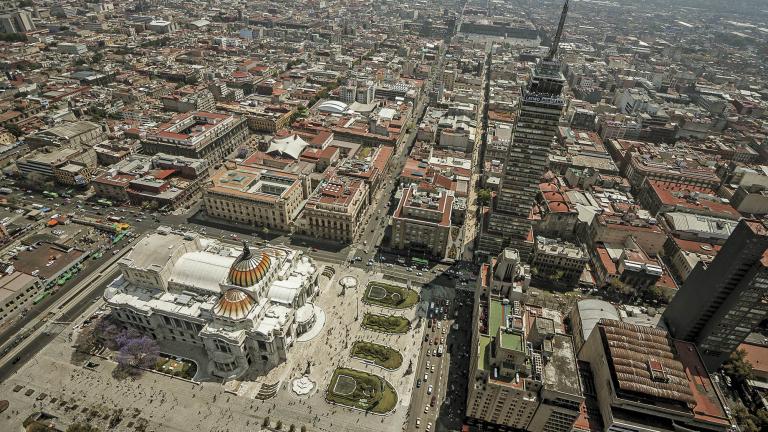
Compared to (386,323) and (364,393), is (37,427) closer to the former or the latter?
(364,393)

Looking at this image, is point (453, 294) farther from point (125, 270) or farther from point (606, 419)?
point (125, 270)

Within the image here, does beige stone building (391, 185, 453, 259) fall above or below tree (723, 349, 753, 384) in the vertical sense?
above

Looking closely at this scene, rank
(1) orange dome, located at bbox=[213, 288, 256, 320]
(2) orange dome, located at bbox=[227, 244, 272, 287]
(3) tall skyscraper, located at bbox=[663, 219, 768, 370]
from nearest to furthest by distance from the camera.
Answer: (3) tall skyscraper, located at bbox=[663, 219, 768, 370]
(1) orange dome, located at bbox=[213, 288, 256, 320]
(2) orange dome, located at bbox=[227, 244, 272, 287]

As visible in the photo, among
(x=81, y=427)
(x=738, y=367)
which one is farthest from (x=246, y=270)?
(x=738, y=367)

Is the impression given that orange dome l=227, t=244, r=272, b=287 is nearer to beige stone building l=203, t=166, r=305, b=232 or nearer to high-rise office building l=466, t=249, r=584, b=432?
beige stone building l=203, t=166, r=305, b=232

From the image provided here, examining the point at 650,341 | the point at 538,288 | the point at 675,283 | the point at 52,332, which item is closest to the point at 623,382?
the point at 650,341

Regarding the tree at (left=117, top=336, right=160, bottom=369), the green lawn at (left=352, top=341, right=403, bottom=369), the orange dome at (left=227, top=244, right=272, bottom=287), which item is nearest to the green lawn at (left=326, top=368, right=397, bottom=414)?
the green lawn at (left=352, top=341, right=403, bottom=369)

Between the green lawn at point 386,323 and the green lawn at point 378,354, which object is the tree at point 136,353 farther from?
the green lawn at point 386,323
